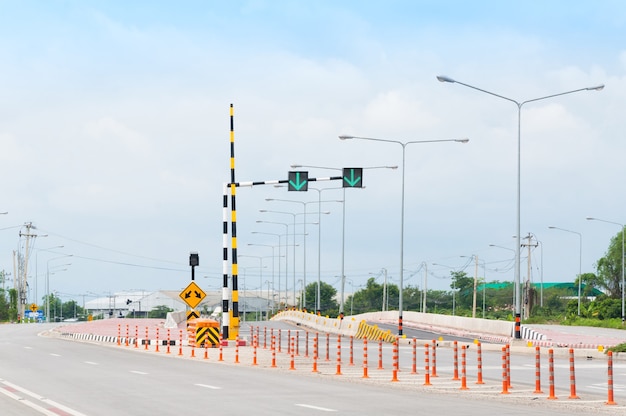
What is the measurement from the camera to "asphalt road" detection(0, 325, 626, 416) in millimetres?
18797

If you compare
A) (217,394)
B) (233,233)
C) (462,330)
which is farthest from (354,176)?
(462,330)

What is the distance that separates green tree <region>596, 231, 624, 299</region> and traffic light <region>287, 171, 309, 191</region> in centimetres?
10979

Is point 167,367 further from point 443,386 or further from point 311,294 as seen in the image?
point 311,294

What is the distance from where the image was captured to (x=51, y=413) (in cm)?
1789

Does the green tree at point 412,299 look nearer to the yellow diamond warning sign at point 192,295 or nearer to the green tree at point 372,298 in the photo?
the green tree at point 372,298

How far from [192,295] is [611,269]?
11162 cm

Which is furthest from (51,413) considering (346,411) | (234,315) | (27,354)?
(234,315)

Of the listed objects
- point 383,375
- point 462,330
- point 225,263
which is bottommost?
point 462,330

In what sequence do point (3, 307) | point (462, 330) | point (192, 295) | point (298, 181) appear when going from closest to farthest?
point (298, 181) → point (192, 295) → point (462, 330) → point (3, 307)

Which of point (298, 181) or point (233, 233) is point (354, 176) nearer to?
point (298, 181)

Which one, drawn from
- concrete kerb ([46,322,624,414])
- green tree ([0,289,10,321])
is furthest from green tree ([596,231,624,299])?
concrete kerb ([46,322,624,414])

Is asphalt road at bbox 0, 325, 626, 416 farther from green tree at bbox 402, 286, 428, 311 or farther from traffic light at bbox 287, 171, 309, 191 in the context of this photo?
green tree at bbox 402, 286, 428, 311

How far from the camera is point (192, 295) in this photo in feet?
155

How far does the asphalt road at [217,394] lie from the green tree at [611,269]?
4801 inches
